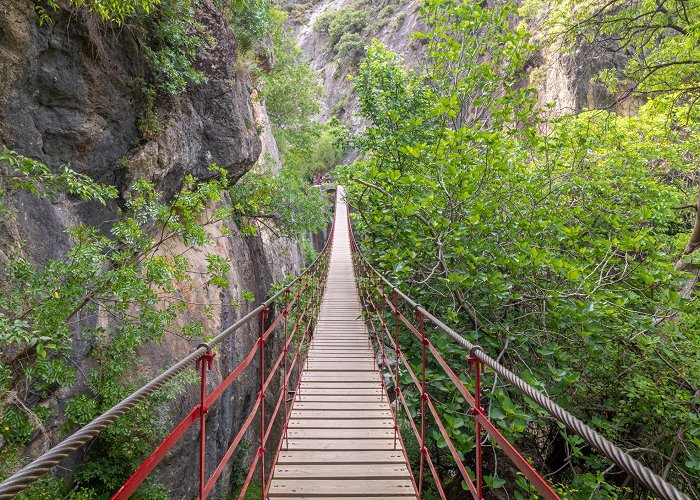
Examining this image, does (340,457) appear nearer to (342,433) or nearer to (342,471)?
(342,471)

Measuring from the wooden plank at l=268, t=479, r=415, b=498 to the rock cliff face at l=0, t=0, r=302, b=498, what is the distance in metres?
1.75

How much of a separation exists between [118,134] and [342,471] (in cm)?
405

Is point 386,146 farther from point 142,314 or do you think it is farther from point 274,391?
point 274,391

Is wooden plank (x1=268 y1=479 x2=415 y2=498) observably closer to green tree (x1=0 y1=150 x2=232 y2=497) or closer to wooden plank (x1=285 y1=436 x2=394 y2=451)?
wooden plank (x1=285 y1=436 x2=394 y2=451)

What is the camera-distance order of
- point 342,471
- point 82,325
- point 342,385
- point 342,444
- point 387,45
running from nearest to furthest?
point 342,471 < point 342,444 < point 82,325 < point 342,385 < point 387,45

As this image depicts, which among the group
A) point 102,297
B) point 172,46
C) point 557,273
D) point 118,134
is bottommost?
point 557,273

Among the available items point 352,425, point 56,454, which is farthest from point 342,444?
point 56,454

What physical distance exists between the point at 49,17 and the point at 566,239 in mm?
5068

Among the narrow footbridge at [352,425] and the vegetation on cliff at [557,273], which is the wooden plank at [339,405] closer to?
the narrow footbridge at [352,425]

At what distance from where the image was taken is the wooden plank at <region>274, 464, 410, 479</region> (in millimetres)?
2689

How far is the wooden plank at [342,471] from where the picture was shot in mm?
2689

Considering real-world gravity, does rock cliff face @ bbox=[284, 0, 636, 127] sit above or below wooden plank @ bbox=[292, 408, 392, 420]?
above

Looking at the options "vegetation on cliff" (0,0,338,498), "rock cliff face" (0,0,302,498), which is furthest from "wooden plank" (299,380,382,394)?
"rock cliff face" (0,0,302,498)

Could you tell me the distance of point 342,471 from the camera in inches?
109
